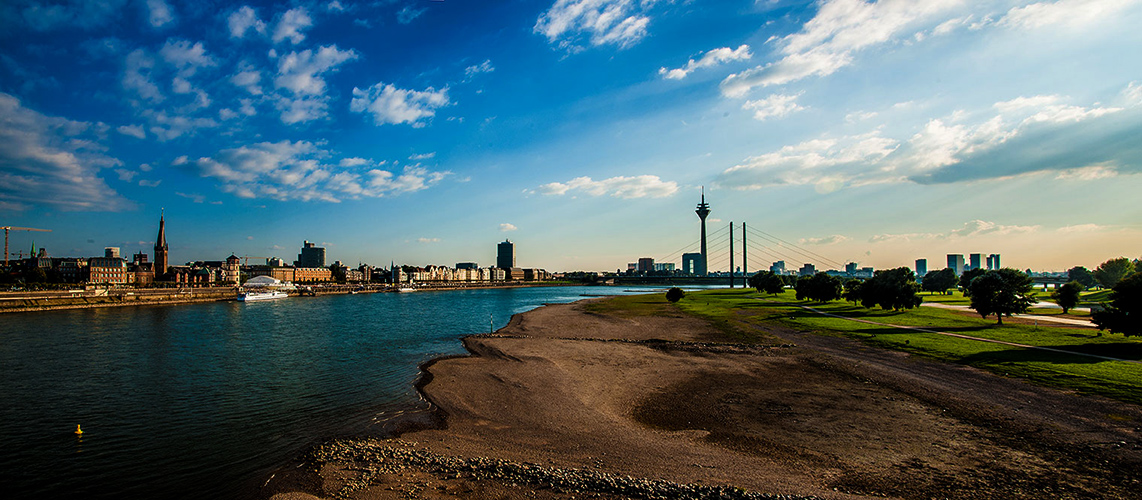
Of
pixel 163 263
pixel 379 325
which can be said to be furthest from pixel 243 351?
pixel 163 263

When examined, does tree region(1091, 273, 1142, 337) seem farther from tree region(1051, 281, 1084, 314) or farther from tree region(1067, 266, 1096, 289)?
tree region(1067, 266, 1096, 289)

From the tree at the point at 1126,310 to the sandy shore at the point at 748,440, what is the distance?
10784 mm

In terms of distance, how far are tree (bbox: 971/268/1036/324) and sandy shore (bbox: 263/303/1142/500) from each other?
66.2 feet

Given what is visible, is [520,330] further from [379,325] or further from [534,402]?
[534,402]

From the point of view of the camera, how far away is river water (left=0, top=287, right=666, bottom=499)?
13.7 metres

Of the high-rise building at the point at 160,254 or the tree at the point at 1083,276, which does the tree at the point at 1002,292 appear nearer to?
the tree at the point at 1083,276

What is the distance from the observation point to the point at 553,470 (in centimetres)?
1244

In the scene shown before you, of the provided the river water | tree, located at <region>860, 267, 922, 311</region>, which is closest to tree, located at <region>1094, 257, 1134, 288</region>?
tree, located at <region>860, 267, 922, 311</region>

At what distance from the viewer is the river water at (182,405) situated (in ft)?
45.0

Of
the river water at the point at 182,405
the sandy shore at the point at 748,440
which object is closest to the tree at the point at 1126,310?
the sandy shore at the point at 748,440

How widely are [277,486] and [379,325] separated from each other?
47136 mm

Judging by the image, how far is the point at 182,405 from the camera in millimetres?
20797

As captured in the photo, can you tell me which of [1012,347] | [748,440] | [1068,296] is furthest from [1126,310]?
[1068,296]

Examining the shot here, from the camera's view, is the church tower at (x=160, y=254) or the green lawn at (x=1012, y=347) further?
the church tower at (x=160, y=254)
